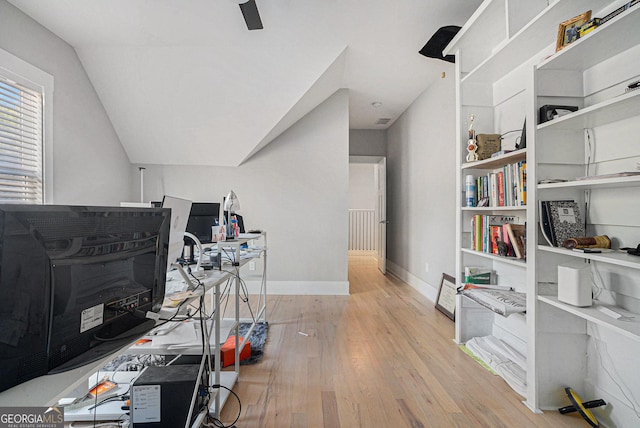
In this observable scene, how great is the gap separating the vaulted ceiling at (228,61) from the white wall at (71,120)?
10 centimetres

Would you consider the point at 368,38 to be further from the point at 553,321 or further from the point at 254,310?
the point at 254,310

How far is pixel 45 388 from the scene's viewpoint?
634mm

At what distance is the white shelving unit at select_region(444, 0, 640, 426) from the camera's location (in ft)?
4.89

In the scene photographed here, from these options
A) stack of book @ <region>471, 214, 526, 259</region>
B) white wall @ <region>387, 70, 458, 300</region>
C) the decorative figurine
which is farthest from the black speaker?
stack of book @ <region>471, 214, 526, 259</region>

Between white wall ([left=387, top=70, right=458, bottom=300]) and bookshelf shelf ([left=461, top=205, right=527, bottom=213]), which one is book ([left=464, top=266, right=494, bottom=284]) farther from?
white wall ([left=387, top=70, right=458, bottom=300])

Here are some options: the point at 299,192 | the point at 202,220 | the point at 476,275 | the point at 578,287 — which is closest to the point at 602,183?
the point at 578,287

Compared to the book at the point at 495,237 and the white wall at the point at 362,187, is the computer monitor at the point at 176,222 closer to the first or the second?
the book at the point at 495,237

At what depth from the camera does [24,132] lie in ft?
7.83

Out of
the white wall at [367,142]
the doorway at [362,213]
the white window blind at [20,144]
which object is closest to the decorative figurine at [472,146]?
the white wall at [367,142]

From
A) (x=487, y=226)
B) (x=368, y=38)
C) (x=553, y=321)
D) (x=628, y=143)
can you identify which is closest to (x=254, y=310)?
(x=487, y=226)

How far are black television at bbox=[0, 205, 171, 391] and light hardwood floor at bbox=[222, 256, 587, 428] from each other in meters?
1.10

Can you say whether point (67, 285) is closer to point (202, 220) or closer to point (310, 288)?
point (202, 220)

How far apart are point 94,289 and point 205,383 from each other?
102 centimetres

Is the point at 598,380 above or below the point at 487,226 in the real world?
below
